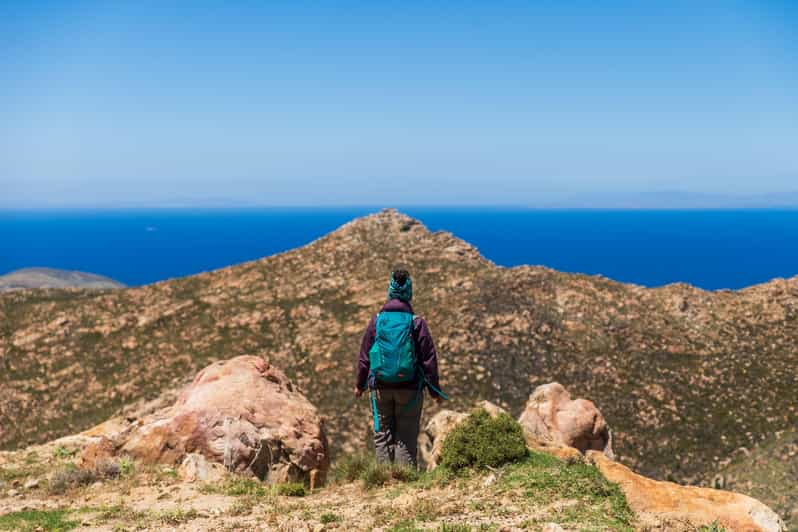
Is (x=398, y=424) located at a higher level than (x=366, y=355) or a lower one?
lower

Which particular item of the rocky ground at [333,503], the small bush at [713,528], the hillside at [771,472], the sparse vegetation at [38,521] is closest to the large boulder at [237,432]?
the rocky ground at [333,503]

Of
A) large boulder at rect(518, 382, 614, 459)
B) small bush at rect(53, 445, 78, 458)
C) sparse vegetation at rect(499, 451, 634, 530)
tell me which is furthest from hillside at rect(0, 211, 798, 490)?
sparse vegetation at rect(499, 451, 634, 530)

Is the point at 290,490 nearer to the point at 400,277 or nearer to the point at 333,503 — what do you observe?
the point at 333,503

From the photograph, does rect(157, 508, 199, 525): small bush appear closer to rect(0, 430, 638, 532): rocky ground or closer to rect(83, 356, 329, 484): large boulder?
rect(0, 430, 638, 532): rocky ground

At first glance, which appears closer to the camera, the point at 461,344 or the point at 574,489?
the point at 574,489

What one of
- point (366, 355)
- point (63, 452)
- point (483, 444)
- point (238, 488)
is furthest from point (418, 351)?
point (63, 452)

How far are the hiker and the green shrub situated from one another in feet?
2.85

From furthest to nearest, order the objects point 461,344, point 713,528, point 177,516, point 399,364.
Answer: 1. point 461,344
2. point 399,364
3. point 177,516
4. point 713,528

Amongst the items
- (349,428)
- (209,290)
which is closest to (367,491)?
(349,428)

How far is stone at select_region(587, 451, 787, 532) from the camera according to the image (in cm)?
877

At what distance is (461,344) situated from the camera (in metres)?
34.3

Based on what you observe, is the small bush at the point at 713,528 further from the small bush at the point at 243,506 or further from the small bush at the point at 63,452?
the small bush at the point at 63,452

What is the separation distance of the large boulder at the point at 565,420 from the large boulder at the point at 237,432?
27.9ft

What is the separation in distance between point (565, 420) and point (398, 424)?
36.6 feet
